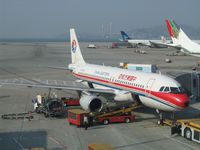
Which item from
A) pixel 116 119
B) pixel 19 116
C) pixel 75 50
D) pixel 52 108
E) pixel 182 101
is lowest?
pixel 19 116

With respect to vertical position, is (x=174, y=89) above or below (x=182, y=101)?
above

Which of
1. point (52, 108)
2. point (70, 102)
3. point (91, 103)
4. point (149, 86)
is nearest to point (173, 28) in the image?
point (70, 102)

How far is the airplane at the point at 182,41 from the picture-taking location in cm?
6425

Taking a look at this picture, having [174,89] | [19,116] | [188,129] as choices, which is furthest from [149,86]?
[19,116]

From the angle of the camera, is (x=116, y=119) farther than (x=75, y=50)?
No

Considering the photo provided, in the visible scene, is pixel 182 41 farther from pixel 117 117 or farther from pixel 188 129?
pixel 188 129

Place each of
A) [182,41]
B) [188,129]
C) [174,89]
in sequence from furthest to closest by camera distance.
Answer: [182,41]
[174,89]
[188,129]

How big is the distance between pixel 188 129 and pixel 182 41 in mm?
50828

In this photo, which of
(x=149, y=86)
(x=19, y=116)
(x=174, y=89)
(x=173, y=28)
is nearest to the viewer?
(x=174, y=89)

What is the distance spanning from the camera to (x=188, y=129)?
1938 cm

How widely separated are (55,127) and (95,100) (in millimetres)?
3465

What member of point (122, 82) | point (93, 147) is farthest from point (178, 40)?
point (93, 147)

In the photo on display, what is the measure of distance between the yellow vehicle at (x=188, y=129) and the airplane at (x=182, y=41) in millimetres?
45251

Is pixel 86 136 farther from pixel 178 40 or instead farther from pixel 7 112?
pixel 178 40
